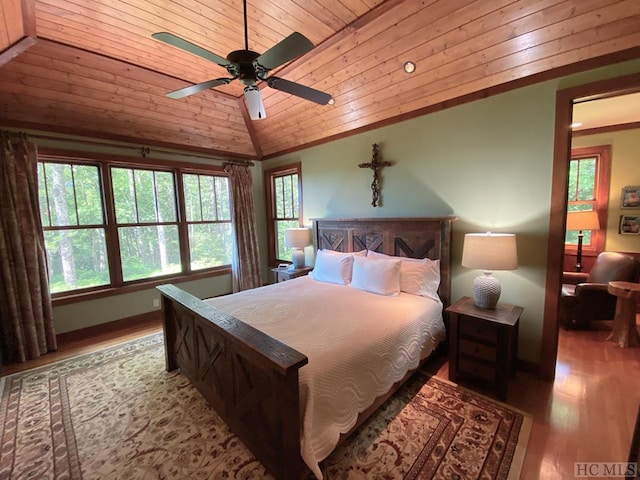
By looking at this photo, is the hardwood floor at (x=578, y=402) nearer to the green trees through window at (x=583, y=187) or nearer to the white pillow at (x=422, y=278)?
the white pillow at (x=422, y=278)

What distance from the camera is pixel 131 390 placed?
2324mm

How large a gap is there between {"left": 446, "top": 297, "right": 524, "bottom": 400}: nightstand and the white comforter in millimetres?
221

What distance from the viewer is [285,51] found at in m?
1.60

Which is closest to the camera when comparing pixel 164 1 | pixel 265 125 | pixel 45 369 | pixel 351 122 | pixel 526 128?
pixel 164 1

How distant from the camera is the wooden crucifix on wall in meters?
3.32

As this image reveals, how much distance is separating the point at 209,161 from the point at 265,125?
1.12 meters

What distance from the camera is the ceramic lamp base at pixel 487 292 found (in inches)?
89.4

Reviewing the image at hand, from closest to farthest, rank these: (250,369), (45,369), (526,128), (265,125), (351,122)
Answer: (250,369)
(526,128)
(45,369)
(351,122)
(265,125)

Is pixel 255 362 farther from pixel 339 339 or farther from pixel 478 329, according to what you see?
pixel 478 329

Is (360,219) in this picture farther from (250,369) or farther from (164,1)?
(164,1)

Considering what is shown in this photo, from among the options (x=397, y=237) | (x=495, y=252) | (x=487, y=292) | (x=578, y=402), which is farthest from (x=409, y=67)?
(x=578, y=402)

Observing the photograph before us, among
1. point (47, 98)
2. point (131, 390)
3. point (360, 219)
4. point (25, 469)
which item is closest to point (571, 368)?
point (360, 219)

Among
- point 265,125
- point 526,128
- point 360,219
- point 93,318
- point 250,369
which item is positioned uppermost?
point 265,125

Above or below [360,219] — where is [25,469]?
below
